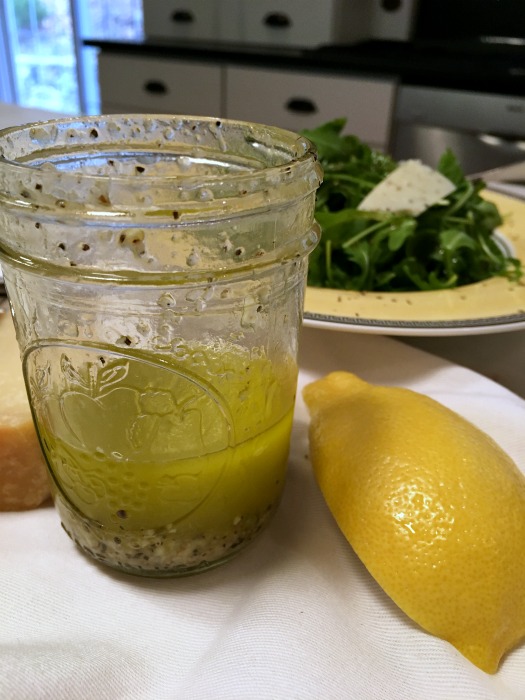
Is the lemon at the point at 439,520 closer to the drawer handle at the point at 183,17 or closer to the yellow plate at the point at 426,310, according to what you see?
the yellow plate at the point at 426,310

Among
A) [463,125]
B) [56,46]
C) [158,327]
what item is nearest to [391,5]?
[463,125]

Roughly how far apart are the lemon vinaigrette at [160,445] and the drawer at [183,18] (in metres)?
3.21

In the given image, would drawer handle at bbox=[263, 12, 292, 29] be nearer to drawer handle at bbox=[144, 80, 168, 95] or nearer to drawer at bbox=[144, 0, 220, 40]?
drawer at bbox=[144, 0, 220, 40]

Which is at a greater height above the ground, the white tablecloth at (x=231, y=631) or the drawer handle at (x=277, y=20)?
the drawer handle at (x=277, y=20)

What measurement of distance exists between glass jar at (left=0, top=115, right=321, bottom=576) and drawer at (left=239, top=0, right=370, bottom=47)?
2.68 m

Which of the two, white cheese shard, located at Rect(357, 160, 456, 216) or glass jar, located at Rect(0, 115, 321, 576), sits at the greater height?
glass jar, located at Rect(0, 115, 321, 576)

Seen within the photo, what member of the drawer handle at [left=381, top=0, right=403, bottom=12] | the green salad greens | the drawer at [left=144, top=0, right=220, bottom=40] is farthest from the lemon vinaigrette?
the drawer at [left=144, top=0, right=220, bottom=40]

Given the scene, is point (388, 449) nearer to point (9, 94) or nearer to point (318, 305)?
point (318, 305)

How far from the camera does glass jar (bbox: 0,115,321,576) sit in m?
0.38

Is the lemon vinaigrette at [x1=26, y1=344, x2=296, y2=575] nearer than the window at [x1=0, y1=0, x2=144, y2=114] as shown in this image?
Yes

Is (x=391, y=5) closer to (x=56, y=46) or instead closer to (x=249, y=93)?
(x=249, y=93)

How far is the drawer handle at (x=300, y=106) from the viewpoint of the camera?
104 inches

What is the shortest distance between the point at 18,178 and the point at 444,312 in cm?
57

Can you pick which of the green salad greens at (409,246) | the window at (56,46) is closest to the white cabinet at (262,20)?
the window at (56,46)
